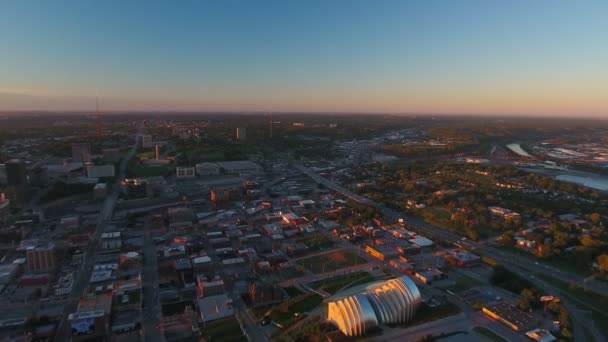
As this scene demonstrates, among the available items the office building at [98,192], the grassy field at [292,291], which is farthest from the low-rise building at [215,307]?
the office building at [98,192]

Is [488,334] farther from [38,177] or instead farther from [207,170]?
[38,177]

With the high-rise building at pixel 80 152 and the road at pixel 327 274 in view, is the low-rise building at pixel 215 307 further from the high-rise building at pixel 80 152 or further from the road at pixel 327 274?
the high-rise building at pixel 80 152

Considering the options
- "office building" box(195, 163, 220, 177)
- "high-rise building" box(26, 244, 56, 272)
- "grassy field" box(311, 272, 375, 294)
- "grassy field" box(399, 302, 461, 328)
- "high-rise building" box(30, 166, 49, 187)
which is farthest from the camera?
"office building" box(195, 163, 220, 177)

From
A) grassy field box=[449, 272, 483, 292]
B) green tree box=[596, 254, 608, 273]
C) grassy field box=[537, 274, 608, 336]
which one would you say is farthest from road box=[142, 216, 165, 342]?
green tree box=[596, 254, 608, 273]

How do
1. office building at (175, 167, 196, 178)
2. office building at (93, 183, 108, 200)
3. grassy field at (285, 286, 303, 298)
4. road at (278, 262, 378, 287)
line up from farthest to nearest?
office building at (175, 167, 196, 178) → office building at (93, 183, 108, 200) → road at (278, 262, 378, 287) → grassy field at (285, 286, 303, 298)

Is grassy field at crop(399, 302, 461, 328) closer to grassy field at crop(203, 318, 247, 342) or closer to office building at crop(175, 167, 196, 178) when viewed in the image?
grassy field at crop(203, 318, 247, 342)

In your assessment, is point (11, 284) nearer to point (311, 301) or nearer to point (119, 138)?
point (311, 301)
